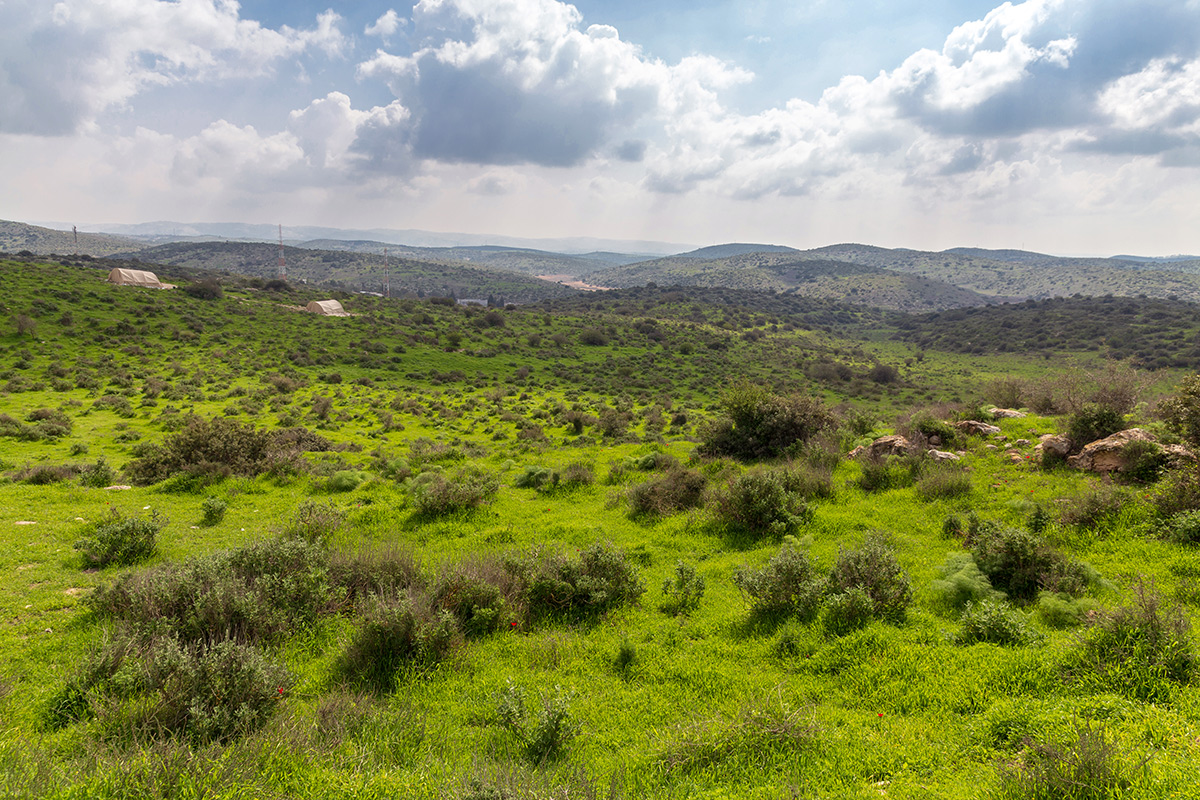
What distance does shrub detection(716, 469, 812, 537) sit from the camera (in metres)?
10.9

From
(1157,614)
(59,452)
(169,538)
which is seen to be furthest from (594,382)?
(1157,614)

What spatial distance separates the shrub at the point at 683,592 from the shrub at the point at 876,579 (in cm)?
200

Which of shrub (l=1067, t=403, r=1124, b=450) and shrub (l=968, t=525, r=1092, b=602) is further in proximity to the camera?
shrub (l=1067, t=403, r=1124, b=450)

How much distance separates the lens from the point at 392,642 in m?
6.77

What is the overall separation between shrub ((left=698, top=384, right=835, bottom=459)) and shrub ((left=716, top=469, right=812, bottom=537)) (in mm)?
5122

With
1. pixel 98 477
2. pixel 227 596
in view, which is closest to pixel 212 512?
pixel 98 477

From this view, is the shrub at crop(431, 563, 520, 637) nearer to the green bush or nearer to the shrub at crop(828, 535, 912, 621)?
the shrub at crop(828, 535, 912, 621)

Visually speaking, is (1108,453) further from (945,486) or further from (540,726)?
(540,726)

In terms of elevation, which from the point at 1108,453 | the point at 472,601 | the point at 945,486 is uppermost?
the point at 1108,453

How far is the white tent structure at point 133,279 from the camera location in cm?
7425

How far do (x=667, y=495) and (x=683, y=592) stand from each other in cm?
463

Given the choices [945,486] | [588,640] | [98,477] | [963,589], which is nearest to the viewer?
[588,640]

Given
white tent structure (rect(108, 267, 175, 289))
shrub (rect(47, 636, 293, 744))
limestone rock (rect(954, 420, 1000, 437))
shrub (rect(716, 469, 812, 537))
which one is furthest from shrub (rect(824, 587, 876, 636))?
white tent structure (rect(108, 267, 175, 289))

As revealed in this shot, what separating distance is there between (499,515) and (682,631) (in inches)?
246
